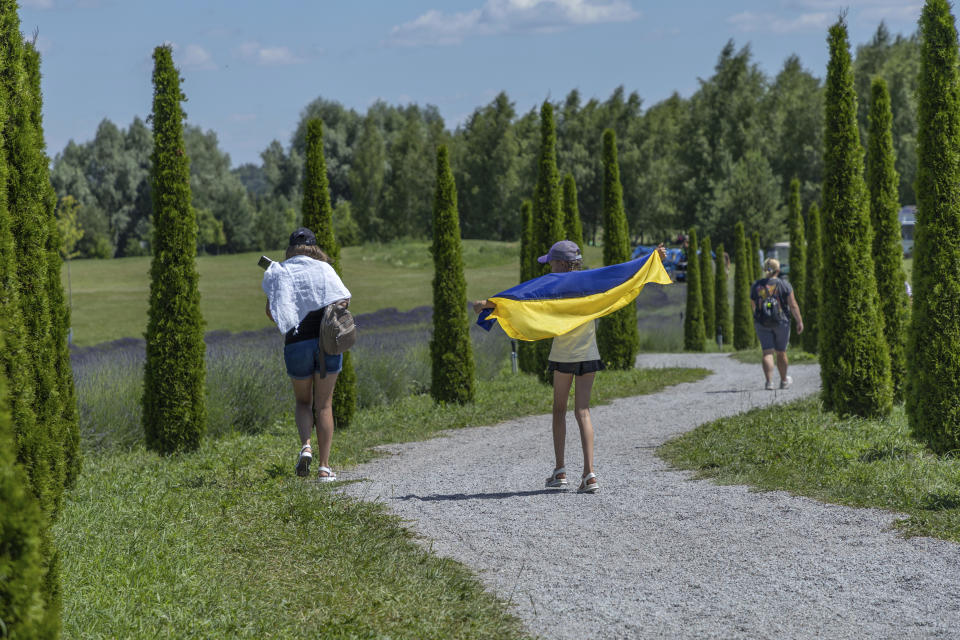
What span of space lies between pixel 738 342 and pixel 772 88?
52.8m

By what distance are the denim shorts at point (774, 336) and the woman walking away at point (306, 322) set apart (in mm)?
8993

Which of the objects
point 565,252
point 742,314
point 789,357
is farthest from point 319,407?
point 742,314

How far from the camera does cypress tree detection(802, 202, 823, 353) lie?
22312mm

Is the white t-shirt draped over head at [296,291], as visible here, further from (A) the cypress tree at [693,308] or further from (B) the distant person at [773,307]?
(A) the cypress tree at [693,308]

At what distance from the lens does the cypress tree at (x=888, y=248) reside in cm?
1253

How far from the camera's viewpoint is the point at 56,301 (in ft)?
29.3

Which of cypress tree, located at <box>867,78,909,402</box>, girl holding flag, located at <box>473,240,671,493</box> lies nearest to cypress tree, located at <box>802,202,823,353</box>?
cypress tree, located at <box>867,78,909,402</box>

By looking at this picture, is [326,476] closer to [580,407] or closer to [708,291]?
[580,407]

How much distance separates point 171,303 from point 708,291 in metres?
25.0

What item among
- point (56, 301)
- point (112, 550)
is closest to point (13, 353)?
point (112, 550)

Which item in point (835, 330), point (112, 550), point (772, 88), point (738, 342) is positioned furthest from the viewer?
point (772, 88)

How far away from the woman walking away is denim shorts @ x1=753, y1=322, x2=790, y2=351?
8.99 metres

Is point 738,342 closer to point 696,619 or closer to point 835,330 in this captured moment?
point 835,330

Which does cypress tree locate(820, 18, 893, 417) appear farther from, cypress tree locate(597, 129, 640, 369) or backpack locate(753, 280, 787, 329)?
cypress tree locate(597, 129, 640, 369)
